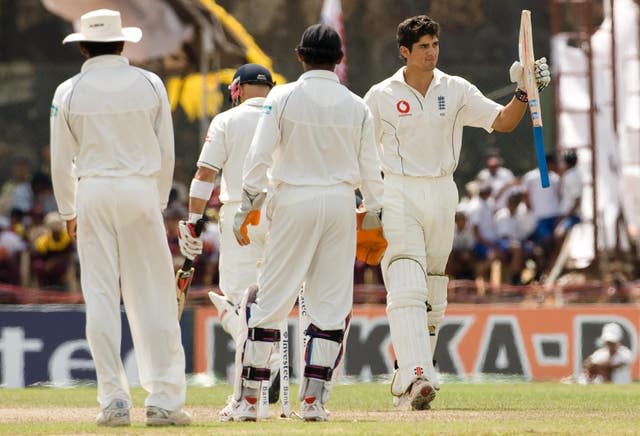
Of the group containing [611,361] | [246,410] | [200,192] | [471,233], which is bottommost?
[611,361]

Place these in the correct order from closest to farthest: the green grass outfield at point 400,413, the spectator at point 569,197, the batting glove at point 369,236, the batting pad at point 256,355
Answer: the green grass outfield at point 400,413, the batting pad at point 256,355, the batting glove at point 369,236, the spectator at point 569,197

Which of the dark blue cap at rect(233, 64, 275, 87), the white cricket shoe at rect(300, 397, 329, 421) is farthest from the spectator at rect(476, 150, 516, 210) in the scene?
the white cricket shoe at rect(300, 397, 329, 421)

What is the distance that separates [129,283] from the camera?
988cm

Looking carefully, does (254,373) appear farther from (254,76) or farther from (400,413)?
(254,76)

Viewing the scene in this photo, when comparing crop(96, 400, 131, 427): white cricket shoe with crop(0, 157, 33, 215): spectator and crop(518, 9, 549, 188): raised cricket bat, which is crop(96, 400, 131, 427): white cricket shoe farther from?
crop(0, 157, 33, 215): spectator

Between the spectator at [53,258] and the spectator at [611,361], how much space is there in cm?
652

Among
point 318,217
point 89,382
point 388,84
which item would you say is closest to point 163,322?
point 318,217

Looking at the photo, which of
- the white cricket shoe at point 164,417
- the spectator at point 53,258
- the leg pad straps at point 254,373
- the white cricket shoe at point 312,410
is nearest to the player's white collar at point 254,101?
the leg pad straps at point 254,373

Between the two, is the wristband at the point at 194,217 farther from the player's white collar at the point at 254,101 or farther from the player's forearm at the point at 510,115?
the player's forearm at the point at 510,115

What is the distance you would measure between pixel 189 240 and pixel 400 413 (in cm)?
179

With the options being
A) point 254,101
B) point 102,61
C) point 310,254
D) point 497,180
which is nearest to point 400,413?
point 310,254

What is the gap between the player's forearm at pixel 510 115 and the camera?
11.6 metres

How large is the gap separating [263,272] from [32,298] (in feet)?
31.3

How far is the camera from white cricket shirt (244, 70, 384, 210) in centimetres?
1016
